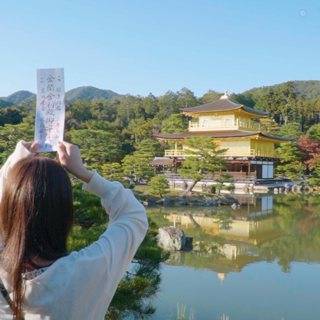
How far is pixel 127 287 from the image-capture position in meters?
2.18

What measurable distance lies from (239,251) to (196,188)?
29.4ft

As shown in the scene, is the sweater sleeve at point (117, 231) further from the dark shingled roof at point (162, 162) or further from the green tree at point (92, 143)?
the dark shingled roof at point (162, 162)

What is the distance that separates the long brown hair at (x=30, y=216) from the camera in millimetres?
620

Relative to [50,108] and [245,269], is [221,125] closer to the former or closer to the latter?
[245,269]

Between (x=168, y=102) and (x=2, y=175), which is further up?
(x=168, y=102)

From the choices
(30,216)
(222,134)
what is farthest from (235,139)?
(30,216)

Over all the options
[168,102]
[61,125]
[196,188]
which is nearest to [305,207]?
[196,188]

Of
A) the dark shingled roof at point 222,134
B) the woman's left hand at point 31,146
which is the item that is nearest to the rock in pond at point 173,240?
the woman's left hand at point 31,146

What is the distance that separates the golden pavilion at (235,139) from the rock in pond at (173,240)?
9.92m

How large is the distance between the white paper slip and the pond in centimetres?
250

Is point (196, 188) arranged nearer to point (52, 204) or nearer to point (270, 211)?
point (270, 211)

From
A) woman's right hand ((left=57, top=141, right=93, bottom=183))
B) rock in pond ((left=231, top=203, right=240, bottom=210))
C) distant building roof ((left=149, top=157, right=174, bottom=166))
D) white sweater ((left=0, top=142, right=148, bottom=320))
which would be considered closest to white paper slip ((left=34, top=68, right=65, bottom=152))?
woman's right hand ((left=57, top=141, right=93, bottom=183))

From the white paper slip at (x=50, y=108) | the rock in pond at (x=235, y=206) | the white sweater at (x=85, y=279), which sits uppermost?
the white paper slip at (x=50, y=108)

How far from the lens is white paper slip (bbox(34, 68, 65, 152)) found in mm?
1123
